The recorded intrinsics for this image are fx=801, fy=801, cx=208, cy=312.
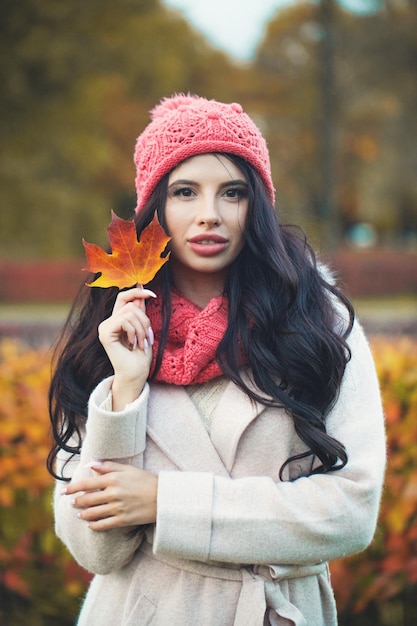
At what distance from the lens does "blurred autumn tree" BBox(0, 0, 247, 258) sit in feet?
56.1

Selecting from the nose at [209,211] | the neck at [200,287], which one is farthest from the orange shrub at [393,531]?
the nose at [209,211]

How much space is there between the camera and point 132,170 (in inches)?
991

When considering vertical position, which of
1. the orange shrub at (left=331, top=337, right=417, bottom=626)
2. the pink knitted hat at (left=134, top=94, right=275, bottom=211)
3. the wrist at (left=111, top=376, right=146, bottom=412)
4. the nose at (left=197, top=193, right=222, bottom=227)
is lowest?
the orange shrub at (left=331, top=337, right=417, bottom=626)

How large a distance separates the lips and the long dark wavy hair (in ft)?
0.29

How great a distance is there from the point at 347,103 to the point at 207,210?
76.8ft

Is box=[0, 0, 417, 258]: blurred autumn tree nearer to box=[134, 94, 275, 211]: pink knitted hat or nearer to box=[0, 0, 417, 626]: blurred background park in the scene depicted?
box=[0, 0, 417, 626]: blurred background park

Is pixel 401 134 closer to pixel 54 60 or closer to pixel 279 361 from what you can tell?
pixel 54 60

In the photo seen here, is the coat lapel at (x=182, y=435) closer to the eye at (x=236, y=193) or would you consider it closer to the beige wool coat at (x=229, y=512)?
the beige wool coat at (x=229, y=512)

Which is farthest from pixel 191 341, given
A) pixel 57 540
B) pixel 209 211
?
pixel 57 540

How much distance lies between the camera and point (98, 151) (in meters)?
19.9

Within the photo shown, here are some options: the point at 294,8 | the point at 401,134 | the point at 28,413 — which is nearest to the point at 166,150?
the point at 28,413

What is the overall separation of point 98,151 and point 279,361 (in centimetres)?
1855

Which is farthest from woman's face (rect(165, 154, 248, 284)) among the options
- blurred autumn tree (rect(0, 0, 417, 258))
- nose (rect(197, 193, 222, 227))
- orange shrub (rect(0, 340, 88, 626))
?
blurred autumn tree (rect(0, 0, 417, 258))

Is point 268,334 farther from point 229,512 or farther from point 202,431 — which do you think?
point 229,512
